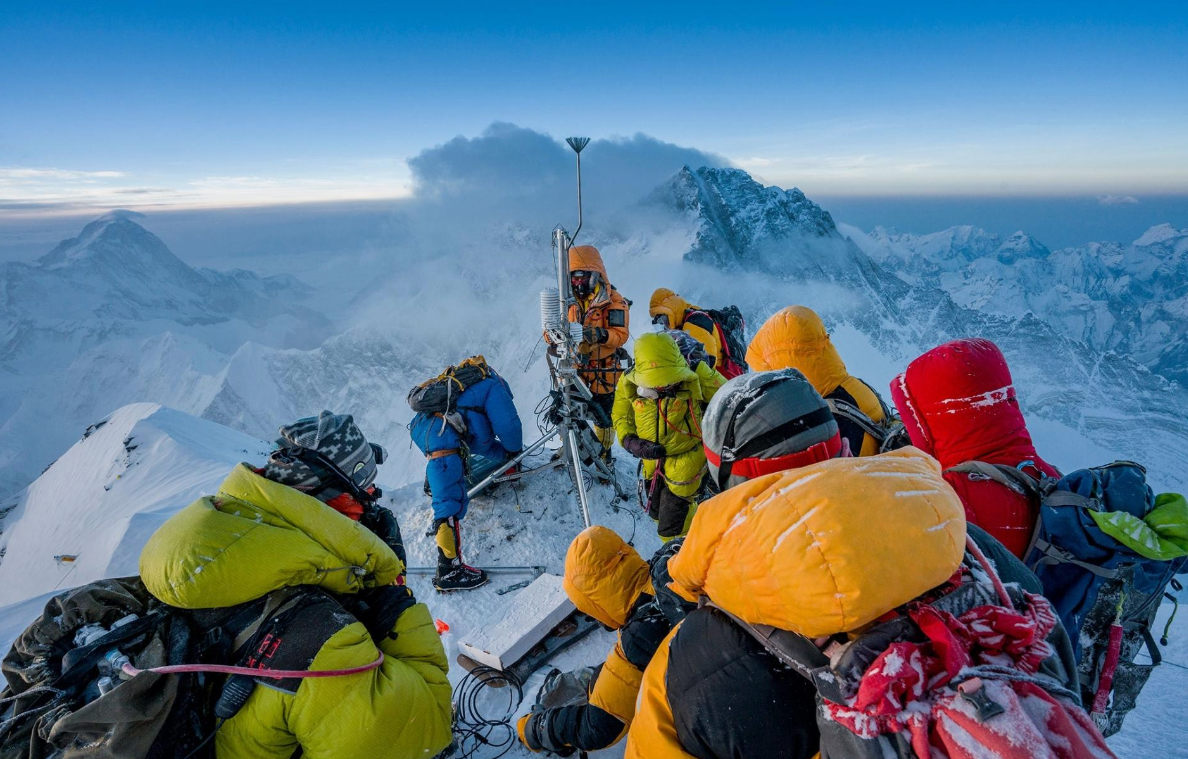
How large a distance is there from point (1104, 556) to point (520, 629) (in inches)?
113

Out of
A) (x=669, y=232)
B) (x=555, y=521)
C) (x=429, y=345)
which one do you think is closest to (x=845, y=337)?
(x=669, y=232)

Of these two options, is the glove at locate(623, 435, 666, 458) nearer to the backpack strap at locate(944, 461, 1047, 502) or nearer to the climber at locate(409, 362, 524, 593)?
the climber at locate(409, 362, 524, 593)

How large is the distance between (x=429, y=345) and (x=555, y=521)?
3266 cm

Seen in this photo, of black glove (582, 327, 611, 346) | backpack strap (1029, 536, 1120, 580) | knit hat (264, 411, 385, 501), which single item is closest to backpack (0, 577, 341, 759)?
knit hat (264, 411, 385, 501)

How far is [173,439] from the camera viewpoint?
8914mm

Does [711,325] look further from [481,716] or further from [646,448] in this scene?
[481,716]

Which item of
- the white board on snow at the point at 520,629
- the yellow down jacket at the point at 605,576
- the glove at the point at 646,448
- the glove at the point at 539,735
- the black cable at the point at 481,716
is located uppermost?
the yellow down jacket at the point at 605,576

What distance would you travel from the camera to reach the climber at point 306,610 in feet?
5.87

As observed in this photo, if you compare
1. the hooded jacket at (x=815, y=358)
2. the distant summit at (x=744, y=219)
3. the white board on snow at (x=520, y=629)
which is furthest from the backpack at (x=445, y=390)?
the distant summit at (x=744, y=219)

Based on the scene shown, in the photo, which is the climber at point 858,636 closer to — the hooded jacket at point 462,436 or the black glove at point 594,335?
the hooded jacket at point 462,436

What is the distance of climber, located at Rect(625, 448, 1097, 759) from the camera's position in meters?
0.94

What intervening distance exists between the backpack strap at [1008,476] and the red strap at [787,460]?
767mm

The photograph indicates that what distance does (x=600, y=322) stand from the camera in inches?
271

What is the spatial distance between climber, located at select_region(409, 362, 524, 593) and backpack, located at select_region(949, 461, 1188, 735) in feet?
12.9
